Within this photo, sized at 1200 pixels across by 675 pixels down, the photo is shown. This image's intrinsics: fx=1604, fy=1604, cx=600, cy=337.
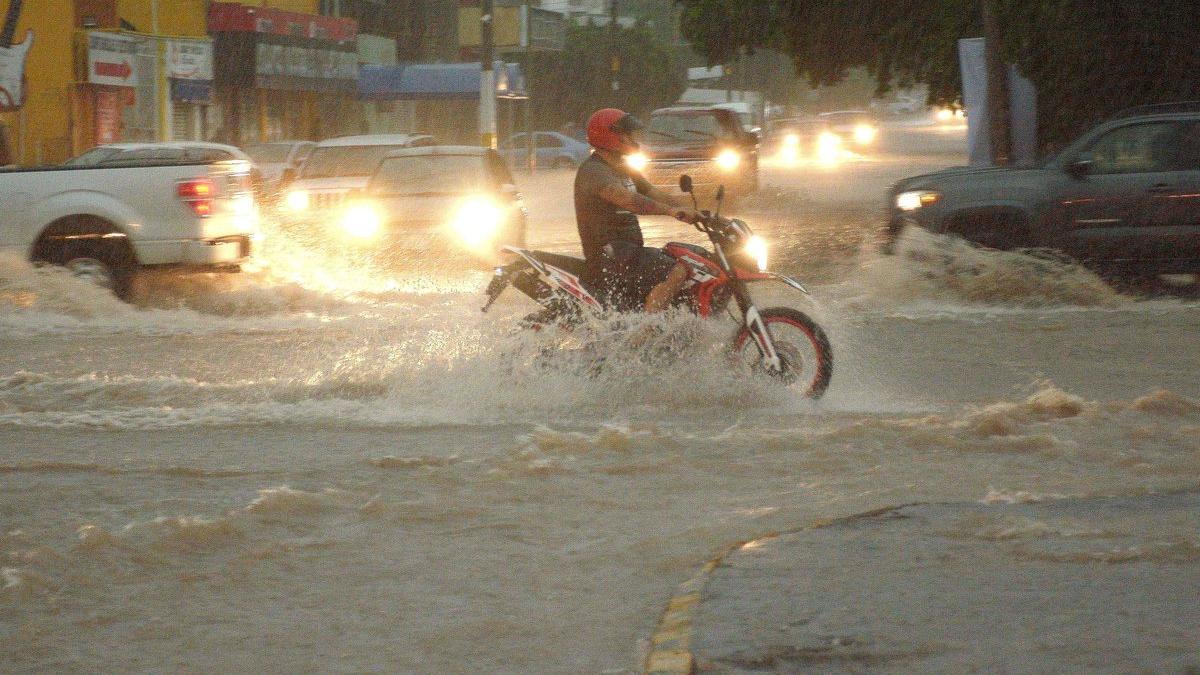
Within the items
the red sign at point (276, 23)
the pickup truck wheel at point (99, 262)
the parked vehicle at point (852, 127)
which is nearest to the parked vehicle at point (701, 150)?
the pickup truck wheel at point (99, 262)

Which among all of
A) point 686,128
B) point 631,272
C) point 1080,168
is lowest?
point 631,272

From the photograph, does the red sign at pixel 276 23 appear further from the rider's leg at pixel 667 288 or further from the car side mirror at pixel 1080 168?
the rider's leg at pixel 667 288

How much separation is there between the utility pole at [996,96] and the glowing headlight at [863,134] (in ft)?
109

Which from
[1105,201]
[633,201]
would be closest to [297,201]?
[1105,201]

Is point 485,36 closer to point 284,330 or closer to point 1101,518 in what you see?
point 284,330

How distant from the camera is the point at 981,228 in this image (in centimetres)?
1405

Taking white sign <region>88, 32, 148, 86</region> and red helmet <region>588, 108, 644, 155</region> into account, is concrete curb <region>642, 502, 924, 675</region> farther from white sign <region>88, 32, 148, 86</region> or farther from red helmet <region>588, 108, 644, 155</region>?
white sign <region>88, 32, 148, 86</region>

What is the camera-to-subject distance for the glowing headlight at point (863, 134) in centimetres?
5722

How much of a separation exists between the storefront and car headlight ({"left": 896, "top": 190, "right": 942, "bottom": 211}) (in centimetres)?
2758

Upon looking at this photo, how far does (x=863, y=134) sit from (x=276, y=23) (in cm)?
2449

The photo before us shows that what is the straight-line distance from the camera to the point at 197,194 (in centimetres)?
1445

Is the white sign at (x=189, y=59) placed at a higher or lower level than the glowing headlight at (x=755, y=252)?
higher

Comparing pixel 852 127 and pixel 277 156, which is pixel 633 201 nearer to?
pixel 277 156

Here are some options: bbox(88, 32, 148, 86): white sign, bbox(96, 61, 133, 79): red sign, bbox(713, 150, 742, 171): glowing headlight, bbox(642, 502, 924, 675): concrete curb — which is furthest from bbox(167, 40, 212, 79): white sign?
bbox(642, 502, 924, 675): concrete curb
